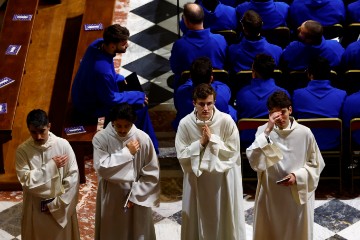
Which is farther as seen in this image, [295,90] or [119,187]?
[295,90]

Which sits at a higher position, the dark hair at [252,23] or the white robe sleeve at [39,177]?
the dark hair at [252,23]

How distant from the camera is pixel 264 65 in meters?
7.91

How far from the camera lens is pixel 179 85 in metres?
8.67

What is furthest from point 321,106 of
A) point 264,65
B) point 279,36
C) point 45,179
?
point 45,179

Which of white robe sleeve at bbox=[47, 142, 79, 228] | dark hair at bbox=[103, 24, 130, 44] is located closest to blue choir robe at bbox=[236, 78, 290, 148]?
dark hair at bbox=[103, 24, 130, 44]

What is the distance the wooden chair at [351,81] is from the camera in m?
8.45

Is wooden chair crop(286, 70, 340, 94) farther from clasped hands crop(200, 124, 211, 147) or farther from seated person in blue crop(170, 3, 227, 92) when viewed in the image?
clasped hands crop(200, 124, 211, 147)

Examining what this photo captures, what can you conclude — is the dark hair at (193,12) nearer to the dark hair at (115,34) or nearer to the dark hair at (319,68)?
the dark hair at (115,34)

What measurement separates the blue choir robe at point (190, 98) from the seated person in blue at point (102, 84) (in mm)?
354

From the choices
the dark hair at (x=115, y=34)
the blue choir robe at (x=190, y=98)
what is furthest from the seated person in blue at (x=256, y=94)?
the dark hair at (x=115, y=34)

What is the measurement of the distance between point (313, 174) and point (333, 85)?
1837 mm

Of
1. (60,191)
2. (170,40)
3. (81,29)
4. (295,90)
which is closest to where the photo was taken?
(60,191)

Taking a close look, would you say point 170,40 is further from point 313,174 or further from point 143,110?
point 313,174

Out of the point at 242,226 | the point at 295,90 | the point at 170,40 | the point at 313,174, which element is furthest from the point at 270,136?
the point at 170,40
